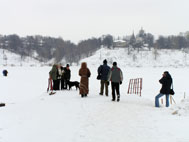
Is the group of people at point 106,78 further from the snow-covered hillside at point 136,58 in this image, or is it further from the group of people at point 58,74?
the snow-covered hillside at point 136,58

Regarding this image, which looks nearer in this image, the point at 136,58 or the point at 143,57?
the point at 136,58

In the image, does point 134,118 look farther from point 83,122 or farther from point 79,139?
point 79,139

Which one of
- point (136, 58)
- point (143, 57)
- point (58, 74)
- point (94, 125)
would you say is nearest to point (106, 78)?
point (58, 74)

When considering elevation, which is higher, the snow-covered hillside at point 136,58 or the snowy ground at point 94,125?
the snow-covered hillside at point 136,58

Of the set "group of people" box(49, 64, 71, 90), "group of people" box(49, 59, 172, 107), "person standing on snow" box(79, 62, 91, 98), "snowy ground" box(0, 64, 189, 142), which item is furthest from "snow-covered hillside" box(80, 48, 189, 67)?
"snowy ground" box(0, 64, 189, 142)

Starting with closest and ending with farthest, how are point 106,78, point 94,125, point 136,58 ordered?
1. point 94,125
2. point 106,78
3. point 136,58

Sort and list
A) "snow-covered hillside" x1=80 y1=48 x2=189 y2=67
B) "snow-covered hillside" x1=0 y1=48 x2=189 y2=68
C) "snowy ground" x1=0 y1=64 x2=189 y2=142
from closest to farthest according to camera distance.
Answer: "snowy ground" x1=0 y1=64 x2=189 y2=142 < "snow-covered hillside" x1=0 y1=48 x2=189 y2=68 < "snow-covered hillside" x1=80 y1=48 x2=189 y2=67

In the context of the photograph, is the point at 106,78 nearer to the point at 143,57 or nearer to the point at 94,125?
the point at 94,125

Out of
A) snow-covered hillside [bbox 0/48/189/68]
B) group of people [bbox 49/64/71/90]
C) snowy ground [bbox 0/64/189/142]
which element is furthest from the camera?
snow-covered hillside [bbox 0/48/189/68]

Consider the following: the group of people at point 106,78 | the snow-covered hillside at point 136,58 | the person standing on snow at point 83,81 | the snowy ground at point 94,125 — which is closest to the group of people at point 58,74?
the group of people at point 106,78

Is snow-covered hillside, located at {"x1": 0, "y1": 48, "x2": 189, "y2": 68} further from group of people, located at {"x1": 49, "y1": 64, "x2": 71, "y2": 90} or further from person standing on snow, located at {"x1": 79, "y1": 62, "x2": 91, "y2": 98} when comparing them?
person standing on snow, located at {"x1": 79, "y1": 62, "x2": 91, "y2": 98}

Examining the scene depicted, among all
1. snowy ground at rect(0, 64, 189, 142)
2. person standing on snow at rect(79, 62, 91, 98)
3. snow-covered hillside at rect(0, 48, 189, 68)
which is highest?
snow-covered hillside at rect(0, 48, 189, 68)

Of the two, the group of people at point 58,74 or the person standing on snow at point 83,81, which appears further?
the group of people at point 58,74

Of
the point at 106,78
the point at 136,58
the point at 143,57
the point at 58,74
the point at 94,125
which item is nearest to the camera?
the point at 94,125
